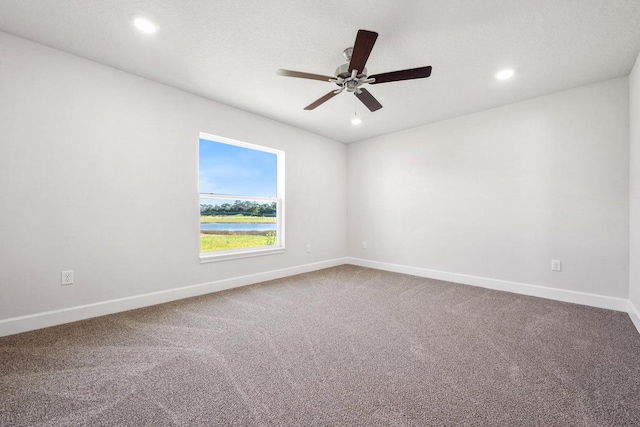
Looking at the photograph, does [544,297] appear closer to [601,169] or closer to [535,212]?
[535,212]

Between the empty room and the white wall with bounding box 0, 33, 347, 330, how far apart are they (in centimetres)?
2

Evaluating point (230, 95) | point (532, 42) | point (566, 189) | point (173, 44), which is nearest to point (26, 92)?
point (173, 44)

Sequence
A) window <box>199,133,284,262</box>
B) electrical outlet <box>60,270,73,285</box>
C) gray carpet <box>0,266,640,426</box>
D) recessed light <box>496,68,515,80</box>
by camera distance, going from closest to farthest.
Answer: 1. gray carpet <box>0,266,640,426</box>
2. electrical outlet <box>60,270,73,285</box>
3. recessed light <box>496,68,515,80</box>
4. window <box>199,133,284,262</box>

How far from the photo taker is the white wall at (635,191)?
7.89ft

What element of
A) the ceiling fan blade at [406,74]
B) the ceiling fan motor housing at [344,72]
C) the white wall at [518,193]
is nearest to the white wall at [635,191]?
the white wall at [518,193]

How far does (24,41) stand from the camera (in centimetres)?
223

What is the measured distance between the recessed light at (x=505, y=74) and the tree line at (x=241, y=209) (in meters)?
3.32

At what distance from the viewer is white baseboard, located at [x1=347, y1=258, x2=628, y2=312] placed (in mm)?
2810

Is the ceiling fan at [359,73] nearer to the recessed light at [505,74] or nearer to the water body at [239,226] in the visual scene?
the recessed light at [505,74]

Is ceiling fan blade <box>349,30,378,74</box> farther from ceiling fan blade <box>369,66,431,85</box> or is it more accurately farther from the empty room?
ceiling fan blade <box>369,66,431,85</box>

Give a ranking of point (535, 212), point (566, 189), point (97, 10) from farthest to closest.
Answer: point (535, 212) → point (566, 189) → point (97, 10)

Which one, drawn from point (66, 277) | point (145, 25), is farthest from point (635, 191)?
point (66, 277)

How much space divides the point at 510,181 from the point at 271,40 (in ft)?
10.9

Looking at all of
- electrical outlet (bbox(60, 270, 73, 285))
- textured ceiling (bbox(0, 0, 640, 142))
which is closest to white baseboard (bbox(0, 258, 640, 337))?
electrical outlet (bbox(60, 270, 73, 285))
